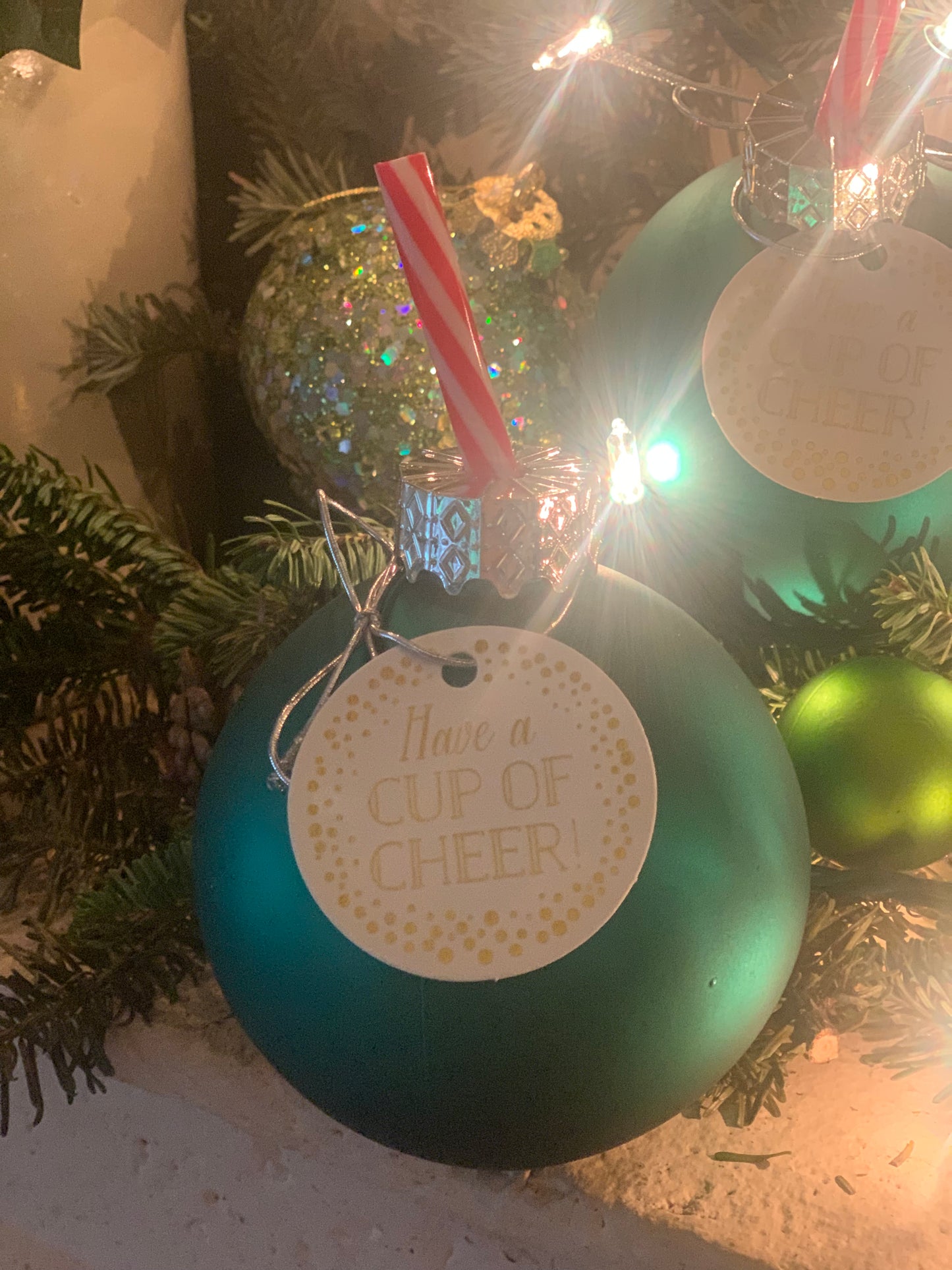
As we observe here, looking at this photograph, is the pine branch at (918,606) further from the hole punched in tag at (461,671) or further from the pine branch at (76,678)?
the pine branch at (76,678)

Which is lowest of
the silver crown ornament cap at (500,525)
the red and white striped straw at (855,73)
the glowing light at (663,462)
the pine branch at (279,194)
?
A: the glowing light at (663,462)

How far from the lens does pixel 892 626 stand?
53cm

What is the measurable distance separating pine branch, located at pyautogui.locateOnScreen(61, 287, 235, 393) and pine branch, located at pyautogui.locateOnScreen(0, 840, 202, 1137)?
352 mm

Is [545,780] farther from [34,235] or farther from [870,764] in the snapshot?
[34,235]

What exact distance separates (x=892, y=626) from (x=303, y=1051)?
0.37 m

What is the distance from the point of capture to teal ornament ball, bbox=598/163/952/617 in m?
0.52

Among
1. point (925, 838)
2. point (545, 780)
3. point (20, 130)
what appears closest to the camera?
point (545, 780)

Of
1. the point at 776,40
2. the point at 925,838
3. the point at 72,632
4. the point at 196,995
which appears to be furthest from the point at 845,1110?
the point at 776,40

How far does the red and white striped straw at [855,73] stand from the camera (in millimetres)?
471

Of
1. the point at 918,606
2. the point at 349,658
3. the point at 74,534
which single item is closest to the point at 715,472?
the point at 918,606

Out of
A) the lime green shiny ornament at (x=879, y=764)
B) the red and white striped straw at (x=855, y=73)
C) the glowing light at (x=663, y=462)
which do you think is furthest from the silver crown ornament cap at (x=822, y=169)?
the lime green shiny ornament at (x=879, y=764)

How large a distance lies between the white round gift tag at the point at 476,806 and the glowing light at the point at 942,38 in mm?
458

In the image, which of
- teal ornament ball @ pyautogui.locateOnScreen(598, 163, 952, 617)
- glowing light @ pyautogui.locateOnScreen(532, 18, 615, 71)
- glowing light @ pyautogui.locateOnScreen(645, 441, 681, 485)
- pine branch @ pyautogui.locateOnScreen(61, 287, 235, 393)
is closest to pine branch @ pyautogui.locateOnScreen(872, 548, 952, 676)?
teal ornament ball @ pyautogui.locateOnScreen(598, 163, 952, 617)

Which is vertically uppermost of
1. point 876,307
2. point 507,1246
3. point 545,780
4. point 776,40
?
point 776,40
